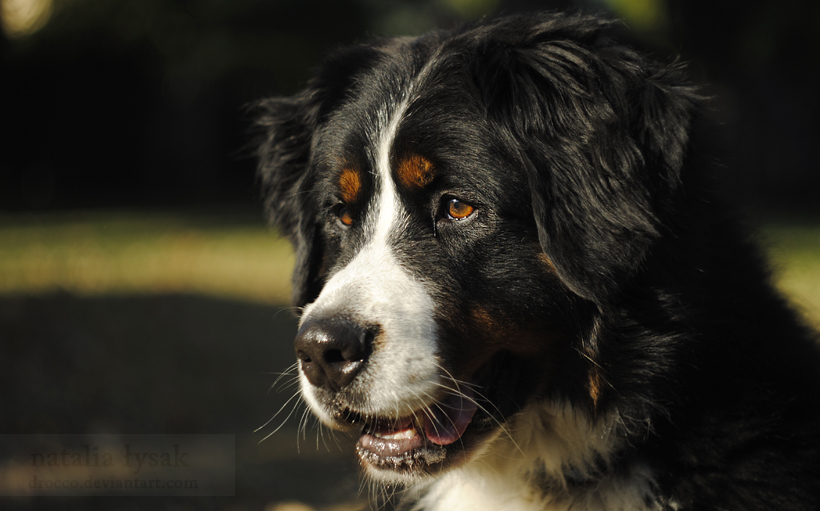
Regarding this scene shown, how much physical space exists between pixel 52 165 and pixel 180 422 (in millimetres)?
17932

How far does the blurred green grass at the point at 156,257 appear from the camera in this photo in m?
9.04

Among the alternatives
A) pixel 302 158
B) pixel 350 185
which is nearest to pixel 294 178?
pixel 302 158

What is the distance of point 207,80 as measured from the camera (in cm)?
2245

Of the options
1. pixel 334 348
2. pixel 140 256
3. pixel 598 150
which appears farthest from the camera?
pixel 140 256

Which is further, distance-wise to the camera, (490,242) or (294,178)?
(294,178)

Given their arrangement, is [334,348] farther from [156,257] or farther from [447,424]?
[156,257]

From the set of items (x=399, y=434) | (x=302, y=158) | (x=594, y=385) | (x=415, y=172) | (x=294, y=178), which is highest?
(x=415, y=172)

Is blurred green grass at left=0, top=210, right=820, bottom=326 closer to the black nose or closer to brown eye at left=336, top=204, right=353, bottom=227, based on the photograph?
brown eye at left=336, top=204, right=353, bottom=227

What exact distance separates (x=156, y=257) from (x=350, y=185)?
9754mm

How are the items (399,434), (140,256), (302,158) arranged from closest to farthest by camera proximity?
(399,434)
(302,158)
(140,256)

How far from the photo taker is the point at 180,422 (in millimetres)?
5223

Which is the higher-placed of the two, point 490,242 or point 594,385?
point 490,242

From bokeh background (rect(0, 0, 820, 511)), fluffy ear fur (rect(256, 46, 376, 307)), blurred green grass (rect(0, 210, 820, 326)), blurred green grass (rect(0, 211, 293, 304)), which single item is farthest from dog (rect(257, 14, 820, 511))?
blurred green grass (rect(0, 211, 293, 304))

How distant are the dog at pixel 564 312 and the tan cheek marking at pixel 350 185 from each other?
0.42 feet
